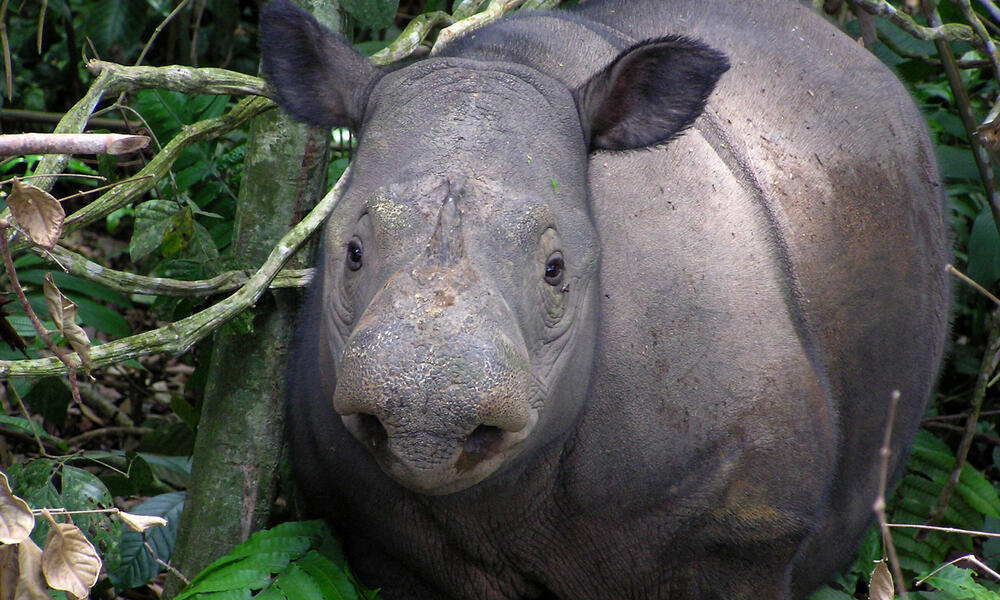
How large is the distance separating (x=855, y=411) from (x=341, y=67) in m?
1.73

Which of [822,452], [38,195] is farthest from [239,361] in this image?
[822,452]

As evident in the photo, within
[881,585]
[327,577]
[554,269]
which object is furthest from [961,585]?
[327,577]

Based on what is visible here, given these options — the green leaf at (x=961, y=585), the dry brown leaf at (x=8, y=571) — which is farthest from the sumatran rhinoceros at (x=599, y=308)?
the dry brown leaf at (x=8, y=571)

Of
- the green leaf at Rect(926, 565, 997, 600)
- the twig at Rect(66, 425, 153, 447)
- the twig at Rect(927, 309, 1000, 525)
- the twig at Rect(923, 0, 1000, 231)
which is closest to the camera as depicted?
the green leaf at Rect(926, 565, 997, 600)

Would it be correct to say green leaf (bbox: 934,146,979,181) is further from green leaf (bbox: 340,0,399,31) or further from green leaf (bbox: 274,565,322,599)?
green leaf (bbox: 274,565,322,599)

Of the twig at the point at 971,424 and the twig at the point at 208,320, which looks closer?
the twig at the point at 208,320

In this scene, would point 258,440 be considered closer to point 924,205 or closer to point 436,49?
point 436,49

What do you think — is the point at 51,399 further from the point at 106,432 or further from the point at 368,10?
the point at 368,10

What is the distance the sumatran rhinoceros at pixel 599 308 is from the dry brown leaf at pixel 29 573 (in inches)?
25.8

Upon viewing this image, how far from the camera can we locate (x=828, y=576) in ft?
12.0

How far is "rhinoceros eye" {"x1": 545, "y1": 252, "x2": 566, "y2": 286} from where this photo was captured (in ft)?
8.04

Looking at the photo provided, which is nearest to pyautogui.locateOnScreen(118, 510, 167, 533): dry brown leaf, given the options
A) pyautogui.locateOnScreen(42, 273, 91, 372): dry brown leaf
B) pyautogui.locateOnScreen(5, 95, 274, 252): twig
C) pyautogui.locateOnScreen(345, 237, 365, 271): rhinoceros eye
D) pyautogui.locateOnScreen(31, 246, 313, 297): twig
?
pyautogui.locateOnScreen(42, 273, 91, 372): dry brown leaf

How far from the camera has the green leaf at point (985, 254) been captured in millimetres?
4305

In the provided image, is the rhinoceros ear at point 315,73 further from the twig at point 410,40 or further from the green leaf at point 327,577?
the green leaf at point 327,577
